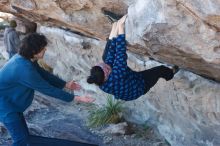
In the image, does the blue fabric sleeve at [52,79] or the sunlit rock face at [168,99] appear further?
the sunlit rock face at [168,99]

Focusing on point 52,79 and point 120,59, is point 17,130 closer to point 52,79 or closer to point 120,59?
point 52,79

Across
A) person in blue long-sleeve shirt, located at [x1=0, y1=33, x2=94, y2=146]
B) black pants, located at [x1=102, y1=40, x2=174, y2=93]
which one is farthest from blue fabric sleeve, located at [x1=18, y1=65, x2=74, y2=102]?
black pants, located at [x1=102, y1=40, x2=174, y2=93]

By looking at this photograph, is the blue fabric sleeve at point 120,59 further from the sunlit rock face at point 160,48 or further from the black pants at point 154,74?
the black pants at point 154,74

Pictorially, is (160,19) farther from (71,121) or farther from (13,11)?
(13,11)

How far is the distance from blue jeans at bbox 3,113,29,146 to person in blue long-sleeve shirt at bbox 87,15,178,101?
95 cm

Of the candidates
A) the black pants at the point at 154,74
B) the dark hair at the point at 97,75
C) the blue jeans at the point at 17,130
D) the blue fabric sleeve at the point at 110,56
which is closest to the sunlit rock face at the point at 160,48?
the black pants at the point at 154,74

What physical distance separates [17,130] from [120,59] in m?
1.42

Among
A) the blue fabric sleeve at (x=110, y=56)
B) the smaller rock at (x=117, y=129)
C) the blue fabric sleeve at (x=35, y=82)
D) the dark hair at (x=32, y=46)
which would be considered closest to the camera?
the blue fabric sleeve at (x=35, y=82)

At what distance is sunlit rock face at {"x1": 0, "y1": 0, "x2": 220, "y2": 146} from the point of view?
4496 millimetres

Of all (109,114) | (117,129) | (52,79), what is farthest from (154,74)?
(109,114)

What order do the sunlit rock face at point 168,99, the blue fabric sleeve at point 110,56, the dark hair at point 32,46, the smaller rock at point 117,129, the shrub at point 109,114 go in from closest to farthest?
the dark hair at point 32,46
the blue fabric sleeve at point 110,56
the sunlit rock face at point 168,99
the smaller rock at point 117,129
the shrub at point 109,114

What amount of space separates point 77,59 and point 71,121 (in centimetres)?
147

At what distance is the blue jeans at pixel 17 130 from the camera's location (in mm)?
5445

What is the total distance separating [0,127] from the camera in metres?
7.75
